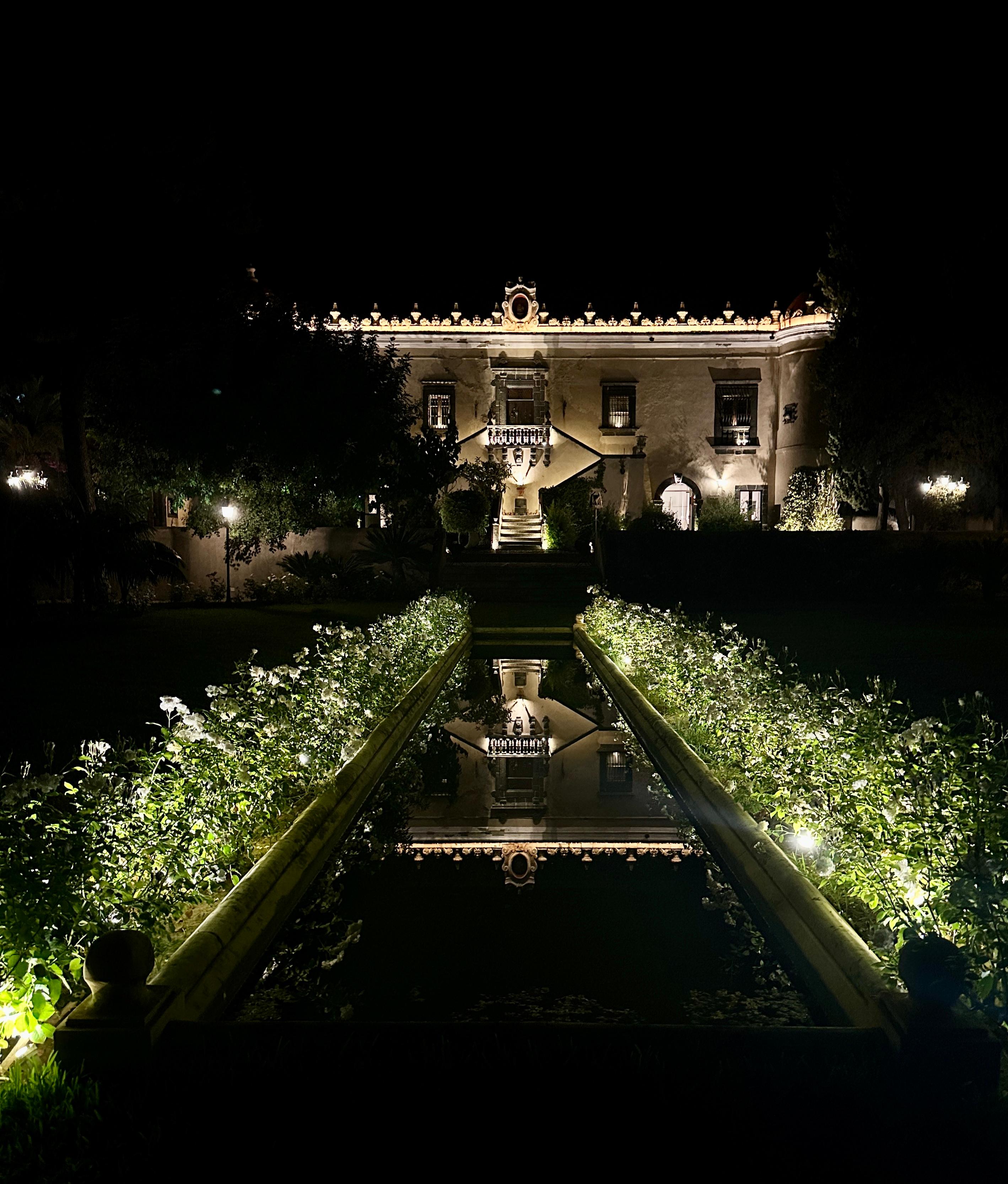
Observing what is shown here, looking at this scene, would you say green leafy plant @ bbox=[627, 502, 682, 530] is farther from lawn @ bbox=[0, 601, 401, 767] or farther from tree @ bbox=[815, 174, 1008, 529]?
lawn @ bbox=[0, 601, 401, 767]

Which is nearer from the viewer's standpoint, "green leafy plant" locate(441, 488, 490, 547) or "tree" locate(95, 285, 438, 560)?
"tree" locate(95, 285, 438, 560)

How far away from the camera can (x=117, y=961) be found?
132 inches

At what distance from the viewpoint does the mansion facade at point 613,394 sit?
1304 inches

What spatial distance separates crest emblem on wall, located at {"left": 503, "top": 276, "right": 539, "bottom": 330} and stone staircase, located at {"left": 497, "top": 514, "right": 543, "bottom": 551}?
5937mm

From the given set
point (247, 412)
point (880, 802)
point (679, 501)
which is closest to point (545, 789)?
point (880, 802)

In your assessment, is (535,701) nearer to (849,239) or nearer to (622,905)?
(622,905)

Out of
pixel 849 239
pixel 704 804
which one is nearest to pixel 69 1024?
pixel 704 804

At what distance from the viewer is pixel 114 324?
803 inches

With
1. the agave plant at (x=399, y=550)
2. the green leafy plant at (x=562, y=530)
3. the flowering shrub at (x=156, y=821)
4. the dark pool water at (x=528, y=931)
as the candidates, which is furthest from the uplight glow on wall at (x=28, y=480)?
the dark pool water at (x=528, y=931)

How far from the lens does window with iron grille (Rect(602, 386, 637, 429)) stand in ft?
111

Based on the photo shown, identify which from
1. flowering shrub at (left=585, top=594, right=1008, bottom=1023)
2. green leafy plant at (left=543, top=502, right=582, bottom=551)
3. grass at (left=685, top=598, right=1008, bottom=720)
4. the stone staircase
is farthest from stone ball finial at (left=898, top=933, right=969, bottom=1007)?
the stone staircase

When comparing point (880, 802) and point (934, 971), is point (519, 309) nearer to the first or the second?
point (880, 802)

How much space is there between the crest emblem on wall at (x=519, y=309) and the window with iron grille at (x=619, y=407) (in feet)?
10.6

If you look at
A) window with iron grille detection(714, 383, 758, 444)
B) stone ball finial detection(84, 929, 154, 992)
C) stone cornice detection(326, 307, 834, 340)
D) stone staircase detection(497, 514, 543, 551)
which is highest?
stone cornice detection(326, 307, 834, 340)
